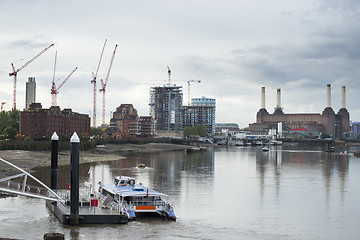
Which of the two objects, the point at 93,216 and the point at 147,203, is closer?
the point at 93,216

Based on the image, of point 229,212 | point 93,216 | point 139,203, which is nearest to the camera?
point 93,216

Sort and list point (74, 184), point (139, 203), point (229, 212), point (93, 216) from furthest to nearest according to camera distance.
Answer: point (229, 212), point (139, 203), point (93, 216), point (74, 184)

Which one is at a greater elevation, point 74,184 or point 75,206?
point 74,184

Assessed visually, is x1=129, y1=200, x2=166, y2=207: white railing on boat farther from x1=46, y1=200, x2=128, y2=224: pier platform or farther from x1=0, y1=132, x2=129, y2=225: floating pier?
x1=46, y1=200, x2=128, y2=224: pier platform

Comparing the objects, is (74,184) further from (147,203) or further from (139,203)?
(147,203)

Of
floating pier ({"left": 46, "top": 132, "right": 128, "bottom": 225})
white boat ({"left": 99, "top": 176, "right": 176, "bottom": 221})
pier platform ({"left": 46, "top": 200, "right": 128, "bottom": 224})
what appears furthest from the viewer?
white boat ({"left": 99, "top": 176, "right": 176, "bottom": 221})

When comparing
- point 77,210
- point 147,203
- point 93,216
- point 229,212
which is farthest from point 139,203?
point 229,212

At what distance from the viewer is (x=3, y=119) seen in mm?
188875

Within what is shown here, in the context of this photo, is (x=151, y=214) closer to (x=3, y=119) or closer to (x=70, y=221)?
(x=70, y=221)

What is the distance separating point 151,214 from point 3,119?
154m

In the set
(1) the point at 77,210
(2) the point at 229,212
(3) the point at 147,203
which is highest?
(1) the point at 77,210

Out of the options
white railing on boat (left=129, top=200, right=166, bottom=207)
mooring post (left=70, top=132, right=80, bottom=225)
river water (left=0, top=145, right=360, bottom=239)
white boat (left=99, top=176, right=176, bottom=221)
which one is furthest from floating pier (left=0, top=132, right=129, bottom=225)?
white railing on boat (left=129, top=200, right=166, bottom=207)

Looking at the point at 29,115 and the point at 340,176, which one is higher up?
the point at 29,115

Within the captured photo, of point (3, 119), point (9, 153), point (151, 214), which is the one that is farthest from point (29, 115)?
point (151, 214)
